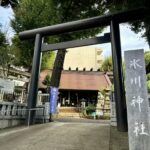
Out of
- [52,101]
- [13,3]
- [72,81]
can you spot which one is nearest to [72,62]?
[72,81]

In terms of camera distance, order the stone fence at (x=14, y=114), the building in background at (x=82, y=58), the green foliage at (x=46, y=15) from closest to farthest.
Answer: the stone fence at (x=14, y=114) → the green foliage at (x=46, y=15) → the building in background at (x=82, y=58)

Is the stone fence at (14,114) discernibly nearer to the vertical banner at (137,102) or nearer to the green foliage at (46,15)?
the green foliage at (46,15)

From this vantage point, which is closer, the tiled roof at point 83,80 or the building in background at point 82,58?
the tiled roof at point 83,80

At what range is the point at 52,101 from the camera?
1405 centimetres

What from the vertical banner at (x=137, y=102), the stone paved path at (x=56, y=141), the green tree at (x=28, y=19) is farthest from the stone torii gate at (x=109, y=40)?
the green tree at (x=28, y=19)

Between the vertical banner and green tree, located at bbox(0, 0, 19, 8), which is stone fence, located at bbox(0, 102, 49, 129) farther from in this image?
green tree, located at bbox(0, 0, 19, 8)

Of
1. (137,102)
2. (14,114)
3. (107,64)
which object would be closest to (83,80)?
(107,64)

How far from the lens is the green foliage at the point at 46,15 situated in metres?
13.4

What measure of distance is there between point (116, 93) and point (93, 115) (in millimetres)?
12824

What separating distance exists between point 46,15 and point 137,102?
13677mm

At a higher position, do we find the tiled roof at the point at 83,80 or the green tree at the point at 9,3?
the green tree at the point at 9,3

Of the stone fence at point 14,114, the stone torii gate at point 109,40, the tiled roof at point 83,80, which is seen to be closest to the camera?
the stone torii gate at point 109,40

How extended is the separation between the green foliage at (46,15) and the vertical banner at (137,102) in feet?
25.2

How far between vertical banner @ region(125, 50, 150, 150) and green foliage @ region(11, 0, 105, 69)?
25.2 feet
